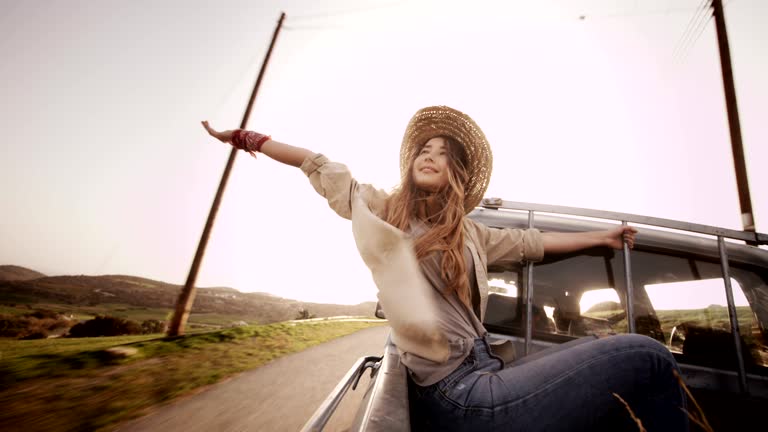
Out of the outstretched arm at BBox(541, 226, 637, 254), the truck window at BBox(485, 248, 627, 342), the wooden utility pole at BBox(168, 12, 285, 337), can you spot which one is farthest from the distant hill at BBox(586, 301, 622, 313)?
the wooden utility pole at BBox(168, 12, 285, 337)

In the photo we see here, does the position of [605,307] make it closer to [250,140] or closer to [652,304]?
[652,304]

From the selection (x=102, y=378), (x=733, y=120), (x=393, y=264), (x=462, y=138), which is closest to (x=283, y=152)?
(x=393, y=264)

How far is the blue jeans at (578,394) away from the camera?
983 millimetres

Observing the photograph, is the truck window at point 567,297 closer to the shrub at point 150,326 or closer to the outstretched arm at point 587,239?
the outstretched arm at point 587,239

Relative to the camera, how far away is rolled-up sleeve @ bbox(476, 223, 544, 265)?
180 centimetres

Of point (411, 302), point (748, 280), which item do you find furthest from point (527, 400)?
point (748, 280)

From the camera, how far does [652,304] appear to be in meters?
2.14

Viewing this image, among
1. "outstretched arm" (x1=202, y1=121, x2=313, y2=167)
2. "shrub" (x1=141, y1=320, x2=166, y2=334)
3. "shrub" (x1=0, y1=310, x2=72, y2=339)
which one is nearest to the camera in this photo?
"outstretched arm" (x1=202, y1=121, x2=313, y2=167)

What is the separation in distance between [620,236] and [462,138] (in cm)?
116

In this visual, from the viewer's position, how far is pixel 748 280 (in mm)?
1922

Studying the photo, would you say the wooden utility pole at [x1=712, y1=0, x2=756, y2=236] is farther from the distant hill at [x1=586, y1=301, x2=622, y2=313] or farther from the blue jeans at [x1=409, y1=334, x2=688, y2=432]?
the blue jeans at [x1=409, y1=334, x2=688, y2=432]

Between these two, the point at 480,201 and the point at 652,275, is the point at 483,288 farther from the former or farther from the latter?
the point at 652,275

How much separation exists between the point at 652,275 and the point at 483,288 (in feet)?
4.97

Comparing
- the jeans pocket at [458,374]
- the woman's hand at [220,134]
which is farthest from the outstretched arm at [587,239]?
the woman's hand at [220,134]
